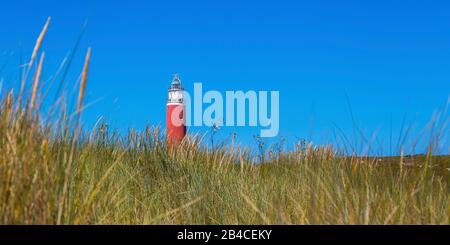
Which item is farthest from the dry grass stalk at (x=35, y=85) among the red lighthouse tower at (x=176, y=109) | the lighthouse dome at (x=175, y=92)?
the lighthouse dome at (x=175, y=92)

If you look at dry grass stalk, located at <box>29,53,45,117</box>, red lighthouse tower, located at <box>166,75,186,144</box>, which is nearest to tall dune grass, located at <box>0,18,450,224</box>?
dry grass stalk, located at <box>29,53,45,117</box>

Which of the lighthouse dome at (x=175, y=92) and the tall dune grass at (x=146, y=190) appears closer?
the tall dune grass at (x=146, y=190)

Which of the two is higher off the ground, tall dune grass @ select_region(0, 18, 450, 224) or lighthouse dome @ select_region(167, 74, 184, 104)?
lighthouse dome @ select_region(167, 74, 184, 104)

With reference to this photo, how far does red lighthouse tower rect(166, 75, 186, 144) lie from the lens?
19.7 meters

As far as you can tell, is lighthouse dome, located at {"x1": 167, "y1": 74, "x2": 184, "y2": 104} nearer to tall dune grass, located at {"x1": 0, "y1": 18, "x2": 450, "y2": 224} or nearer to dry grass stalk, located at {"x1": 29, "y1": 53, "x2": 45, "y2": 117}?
tall dune grass, located at {"x1": 0, "y1": 18, "x2": 450, "y2": 224}

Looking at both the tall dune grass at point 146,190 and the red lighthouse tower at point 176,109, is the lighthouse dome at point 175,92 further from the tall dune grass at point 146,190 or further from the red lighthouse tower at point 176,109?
the tall dune grass at point 146,190

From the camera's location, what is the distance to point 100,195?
4.15m

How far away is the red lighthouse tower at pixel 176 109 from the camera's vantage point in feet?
64.6

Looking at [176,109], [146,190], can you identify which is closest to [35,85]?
[146,190]

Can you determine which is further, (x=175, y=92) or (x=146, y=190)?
(x=175, y=92)

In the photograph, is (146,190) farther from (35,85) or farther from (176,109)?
(176,109)

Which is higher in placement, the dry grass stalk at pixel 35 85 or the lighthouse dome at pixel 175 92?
the lighthouse dome at pixel 175 92

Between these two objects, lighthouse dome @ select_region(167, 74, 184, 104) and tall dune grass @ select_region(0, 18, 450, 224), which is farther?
lighthouse dome @ select_region(167, 74, 184, 104)

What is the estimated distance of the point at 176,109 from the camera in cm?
2023
